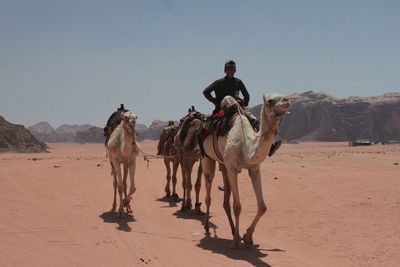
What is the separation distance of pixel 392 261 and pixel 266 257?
7.03ft

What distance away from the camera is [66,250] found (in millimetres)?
6930

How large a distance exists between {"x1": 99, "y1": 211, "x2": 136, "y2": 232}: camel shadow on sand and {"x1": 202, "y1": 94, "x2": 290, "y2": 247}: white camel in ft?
6.28

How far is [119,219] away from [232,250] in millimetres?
3684

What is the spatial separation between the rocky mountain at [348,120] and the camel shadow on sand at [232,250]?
307ft

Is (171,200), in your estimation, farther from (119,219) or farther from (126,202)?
(119,219)

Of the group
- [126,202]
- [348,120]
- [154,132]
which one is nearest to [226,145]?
[126,202]

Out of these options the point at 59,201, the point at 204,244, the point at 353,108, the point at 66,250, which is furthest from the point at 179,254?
the point at 353,108

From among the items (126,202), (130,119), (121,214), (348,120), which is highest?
(348,120)

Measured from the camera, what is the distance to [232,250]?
739 centimetres

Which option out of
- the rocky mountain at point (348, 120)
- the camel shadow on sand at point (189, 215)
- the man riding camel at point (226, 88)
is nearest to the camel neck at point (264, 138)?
the man riding camel at point (226, 88)

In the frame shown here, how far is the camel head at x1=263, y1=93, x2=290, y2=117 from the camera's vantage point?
6.00m

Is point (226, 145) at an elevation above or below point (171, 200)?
above

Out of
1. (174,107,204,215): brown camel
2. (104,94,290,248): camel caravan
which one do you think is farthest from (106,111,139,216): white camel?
(174,107,204,215): brown camel

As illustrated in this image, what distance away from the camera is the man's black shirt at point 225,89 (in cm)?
902
